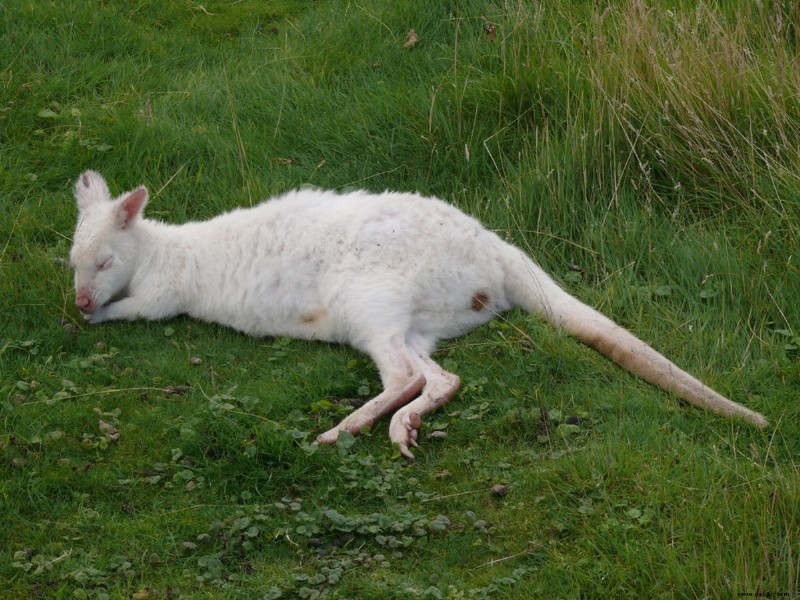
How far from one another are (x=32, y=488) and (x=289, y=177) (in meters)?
3.18

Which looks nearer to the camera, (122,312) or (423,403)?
(423,403)

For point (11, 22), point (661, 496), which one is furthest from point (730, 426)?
point (11, 22)

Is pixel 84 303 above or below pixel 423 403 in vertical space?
above

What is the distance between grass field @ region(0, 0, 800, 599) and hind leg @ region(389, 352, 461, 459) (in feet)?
0.24

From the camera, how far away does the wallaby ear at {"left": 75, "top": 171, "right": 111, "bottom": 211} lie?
659 centimetres

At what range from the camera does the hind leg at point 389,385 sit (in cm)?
501

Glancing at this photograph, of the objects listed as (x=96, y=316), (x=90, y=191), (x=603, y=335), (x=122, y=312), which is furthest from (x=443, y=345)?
(x=90, y=191)

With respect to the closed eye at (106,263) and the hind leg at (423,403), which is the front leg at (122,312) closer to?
the closed eye at (106,263)

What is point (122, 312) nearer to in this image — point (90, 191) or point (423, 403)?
point (90, 191)

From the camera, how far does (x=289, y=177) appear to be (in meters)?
7.21

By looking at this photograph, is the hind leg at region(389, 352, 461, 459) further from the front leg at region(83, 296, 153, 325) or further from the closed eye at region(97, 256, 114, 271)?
the closed eye at region(97, 256, 114, 271)

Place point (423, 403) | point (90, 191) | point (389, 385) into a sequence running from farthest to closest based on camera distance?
point (90, 191)
point (389, 385)
point (423, 403)

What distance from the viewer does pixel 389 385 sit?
527 cm

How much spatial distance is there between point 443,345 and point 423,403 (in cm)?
64
